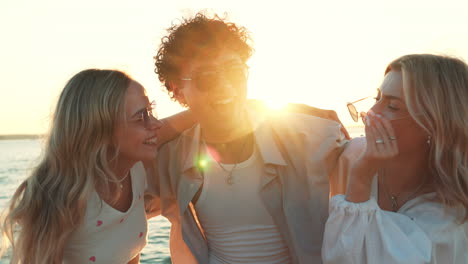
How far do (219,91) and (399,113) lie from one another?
4.93 ft

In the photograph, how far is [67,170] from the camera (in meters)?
3.07

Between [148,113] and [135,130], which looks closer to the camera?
[135,130]

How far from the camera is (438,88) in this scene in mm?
2713

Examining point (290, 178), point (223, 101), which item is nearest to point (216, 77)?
point (223, 101)

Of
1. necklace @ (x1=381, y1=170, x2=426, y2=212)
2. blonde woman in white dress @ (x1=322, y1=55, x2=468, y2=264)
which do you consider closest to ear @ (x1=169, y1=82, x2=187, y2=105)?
blonde woman in white dress @ (x1=322, y1=55, x2=468, y2=264)

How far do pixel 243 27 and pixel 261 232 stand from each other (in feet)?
6.69

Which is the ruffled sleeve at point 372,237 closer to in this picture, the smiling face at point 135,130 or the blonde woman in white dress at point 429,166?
the blonde woman in white dress at point 429,166

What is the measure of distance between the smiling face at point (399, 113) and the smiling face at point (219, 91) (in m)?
1.23

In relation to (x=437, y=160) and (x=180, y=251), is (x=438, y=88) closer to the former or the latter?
(x=437, y=160)

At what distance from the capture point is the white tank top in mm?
3518

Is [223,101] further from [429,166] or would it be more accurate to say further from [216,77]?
[429,166]

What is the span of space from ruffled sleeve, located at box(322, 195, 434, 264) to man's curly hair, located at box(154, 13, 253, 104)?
72.3 inches

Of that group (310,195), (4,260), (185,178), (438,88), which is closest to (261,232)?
(310,195)

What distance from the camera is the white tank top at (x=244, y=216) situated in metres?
3.52
